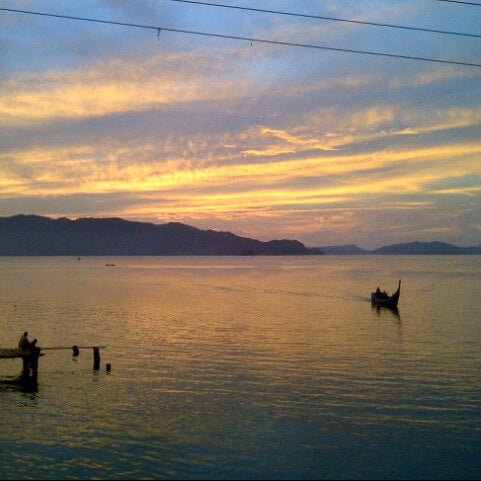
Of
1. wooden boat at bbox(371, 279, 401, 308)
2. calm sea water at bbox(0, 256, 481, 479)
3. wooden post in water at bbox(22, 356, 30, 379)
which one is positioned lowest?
calm sea water at bbox(0, 256, 481, 479)

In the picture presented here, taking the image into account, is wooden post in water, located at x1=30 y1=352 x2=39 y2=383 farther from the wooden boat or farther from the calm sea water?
the wooden boat

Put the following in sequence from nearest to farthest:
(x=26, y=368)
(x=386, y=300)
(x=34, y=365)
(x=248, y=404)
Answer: (x=248, y=404) → (x=34, y=365) → (x=26, y=368) → (x=386, y=300)

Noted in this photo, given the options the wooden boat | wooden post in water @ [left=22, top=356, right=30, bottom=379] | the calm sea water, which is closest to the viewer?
the calm sea water

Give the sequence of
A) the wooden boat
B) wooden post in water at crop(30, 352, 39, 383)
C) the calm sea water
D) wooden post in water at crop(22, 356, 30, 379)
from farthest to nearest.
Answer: the wooden boat
wooden post in water at crop(22, 356, 30, 379)
wooden post in water at crop(30, 352, 39, 383)
the calm sea water

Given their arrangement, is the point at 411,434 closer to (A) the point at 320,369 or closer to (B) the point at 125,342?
(A) the point at 320,369

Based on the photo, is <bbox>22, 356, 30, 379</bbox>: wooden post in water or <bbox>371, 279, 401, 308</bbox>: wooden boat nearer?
<bbox>22, 356, 30, 379</bbox>: wooden post in water

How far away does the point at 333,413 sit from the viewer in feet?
73.0

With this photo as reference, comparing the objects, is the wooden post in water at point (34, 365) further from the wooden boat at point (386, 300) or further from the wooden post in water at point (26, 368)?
the wooden boat at point (386, 300)

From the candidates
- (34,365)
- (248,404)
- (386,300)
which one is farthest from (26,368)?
(386,300)

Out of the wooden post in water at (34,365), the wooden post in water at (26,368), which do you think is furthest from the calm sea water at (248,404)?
the wooden post in water at (26,368)

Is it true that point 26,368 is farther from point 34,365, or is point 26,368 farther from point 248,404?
point 248,404

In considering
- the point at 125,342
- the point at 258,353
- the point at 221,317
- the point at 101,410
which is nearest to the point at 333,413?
the point at 101,410

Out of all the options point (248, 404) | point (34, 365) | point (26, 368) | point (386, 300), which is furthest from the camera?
point (386, 300)

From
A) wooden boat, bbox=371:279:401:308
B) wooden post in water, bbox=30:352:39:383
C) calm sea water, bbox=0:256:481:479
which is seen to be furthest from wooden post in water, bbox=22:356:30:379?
wooden boat, bbox=371:279:401:308
